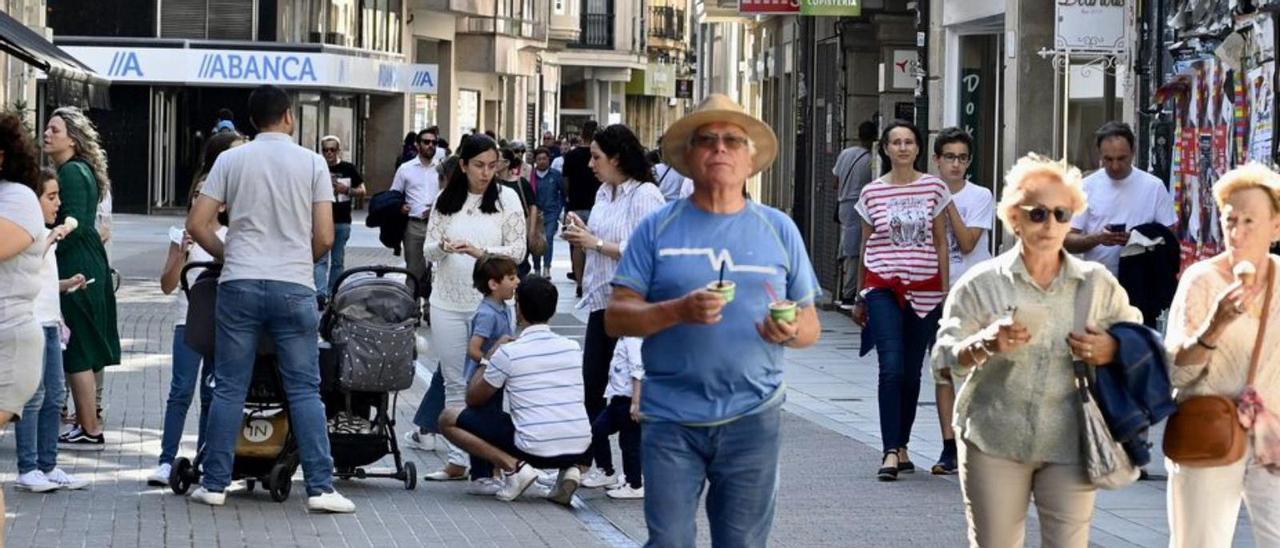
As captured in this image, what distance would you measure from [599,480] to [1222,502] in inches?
195

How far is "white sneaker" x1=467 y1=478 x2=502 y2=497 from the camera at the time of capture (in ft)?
36.7

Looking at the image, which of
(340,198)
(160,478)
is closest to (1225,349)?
(160,478)

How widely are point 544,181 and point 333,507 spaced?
844 inches

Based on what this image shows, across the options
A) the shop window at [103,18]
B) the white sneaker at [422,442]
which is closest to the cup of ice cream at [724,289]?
the white sneaker at [422,442]

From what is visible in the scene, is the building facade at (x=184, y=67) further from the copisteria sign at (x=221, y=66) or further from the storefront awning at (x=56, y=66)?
the storefront awning at (x=56, y=66)

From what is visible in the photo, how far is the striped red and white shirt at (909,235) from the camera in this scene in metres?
11.8

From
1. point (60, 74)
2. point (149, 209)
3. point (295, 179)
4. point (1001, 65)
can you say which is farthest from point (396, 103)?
point (295, 179)

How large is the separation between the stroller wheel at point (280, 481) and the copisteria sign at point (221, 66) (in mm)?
35303

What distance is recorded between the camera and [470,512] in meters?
10.6

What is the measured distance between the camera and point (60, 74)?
2645 cm

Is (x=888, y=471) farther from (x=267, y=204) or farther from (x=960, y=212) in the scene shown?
(x=267, y=204)

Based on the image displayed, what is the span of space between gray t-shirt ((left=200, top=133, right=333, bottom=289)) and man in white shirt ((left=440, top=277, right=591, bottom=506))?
1.01 metres

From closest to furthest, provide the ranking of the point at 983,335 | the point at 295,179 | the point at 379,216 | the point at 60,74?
the point at 983,335 → the point at 295,179 → the point at 379,216 → the point at 60,74

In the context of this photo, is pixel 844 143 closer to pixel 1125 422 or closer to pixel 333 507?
pixel 333 507
